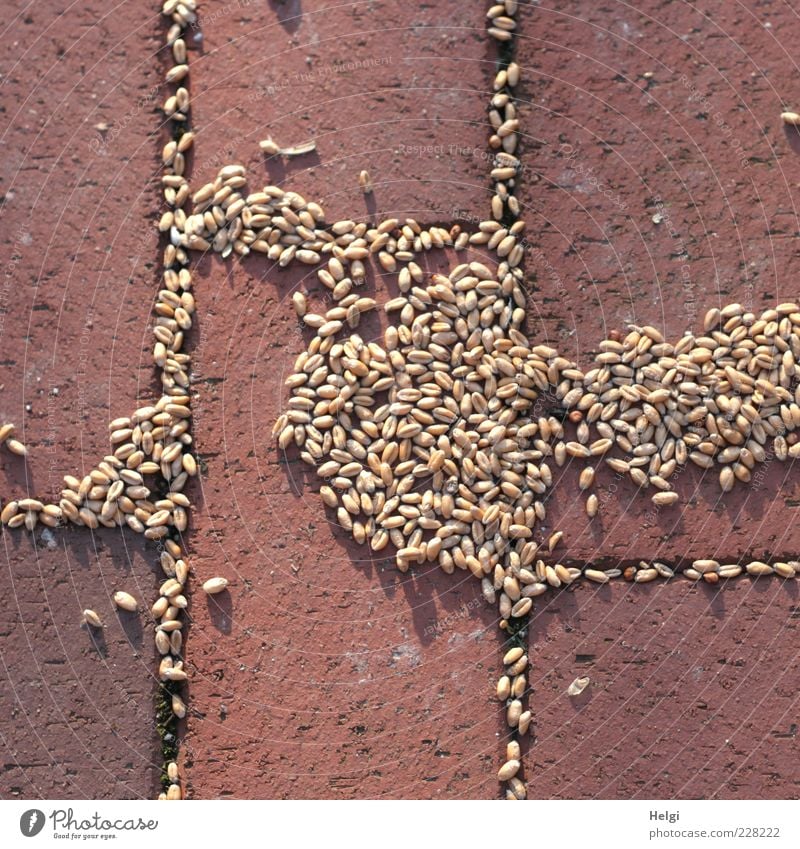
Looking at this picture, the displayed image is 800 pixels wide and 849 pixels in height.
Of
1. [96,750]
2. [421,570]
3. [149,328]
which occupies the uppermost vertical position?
[149,328]

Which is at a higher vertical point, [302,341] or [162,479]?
[302,341]

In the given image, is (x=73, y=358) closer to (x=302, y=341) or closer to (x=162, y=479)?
(x=162, y=479)

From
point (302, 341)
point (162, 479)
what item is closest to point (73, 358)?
point (162, 479)

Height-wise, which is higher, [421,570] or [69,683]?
[421,570]

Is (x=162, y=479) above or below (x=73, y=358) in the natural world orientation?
below


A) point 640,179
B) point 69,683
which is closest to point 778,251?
point 640,179

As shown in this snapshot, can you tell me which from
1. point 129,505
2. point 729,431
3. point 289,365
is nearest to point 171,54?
point 289,365

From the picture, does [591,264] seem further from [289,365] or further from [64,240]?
[64,240]
